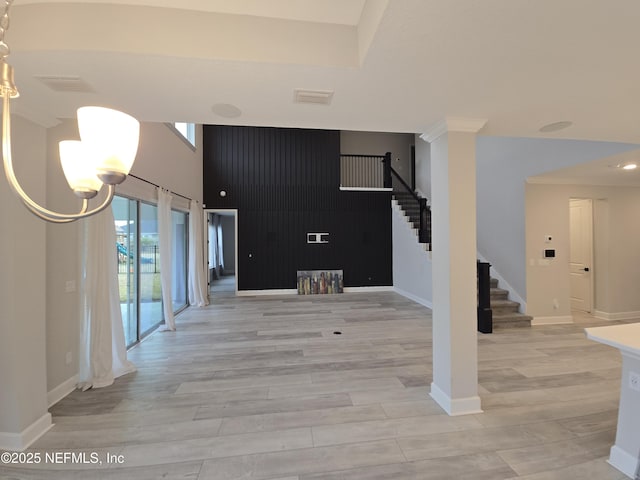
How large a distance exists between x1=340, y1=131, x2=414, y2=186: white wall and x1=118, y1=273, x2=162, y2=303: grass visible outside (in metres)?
6.89

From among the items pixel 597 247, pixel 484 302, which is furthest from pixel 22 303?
pixel 597 247

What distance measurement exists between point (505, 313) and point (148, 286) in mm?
6357

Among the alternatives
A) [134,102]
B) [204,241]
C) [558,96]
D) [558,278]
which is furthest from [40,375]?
[558,278]

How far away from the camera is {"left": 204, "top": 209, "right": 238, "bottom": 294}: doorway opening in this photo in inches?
354

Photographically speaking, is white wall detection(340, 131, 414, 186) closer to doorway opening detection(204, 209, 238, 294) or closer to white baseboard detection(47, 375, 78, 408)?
doorway opening detection(204, 209, 238, 294)

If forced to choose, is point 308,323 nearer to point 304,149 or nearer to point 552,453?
point 552,453

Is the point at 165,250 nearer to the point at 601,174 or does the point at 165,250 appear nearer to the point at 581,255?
the point at 601,174

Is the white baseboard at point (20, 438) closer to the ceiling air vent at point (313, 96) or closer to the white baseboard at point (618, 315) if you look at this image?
the ceiling air vent at point (313, 96)

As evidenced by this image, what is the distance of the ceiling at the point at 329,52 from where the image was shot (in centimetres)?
135

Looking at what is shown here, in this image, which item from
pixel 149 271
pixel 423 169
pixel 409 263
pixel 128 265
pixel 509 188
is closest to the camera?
pixel 128 265

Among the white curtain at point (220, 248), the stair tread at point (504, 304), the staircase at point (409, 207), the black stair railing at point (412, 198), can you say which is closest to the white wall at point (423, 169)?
the black stair railing at point (412, 198)

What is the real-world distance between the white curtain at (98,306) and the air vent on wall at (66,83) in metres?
1.46

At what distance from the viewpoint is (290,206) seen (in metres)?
7.99

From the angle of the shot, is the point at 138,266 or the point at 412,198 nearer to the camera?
the point at 138,266
